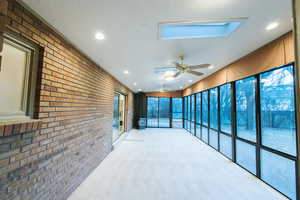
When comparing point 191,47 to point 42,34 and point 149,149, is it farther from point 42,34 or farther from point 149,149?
point 149,149

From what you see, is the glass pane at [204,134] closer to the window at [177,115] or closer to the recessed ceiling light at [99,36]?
the window at [177,115]

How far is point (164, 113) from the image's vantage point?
1013 centimetres

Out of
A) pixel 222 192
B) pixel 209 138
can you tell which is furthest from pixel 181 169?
pixel 209 138

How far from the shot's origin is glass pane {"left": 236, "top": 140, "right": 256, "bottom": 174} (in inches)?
125

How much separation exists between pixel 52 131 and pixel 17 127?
2.07 feet

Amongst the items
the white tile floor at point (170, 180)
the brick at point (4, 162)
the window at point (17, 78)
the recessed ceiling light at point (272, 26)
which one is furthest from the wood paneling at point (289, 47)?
the brick at point (4, 162)

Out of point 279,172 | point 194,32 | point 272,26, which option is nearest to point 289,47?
point 272,26

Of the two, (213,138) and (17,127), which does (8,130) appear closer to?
(17,127)

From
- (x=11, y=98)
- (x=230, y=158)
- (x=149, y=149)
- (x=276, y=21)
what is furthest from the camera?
(x=149, y=149)

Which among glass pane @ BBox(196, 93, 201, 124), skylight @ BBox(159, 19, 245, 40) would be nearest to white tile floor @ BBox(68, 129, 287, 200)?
glass pane @ BBox(196, 93, 201, 124)

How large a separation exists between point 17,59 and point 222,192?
386cm

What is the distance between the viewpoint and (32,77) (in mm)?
1744

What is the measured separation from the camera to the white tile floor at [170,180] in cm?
243

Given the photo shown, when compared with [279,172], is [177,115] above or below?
above
